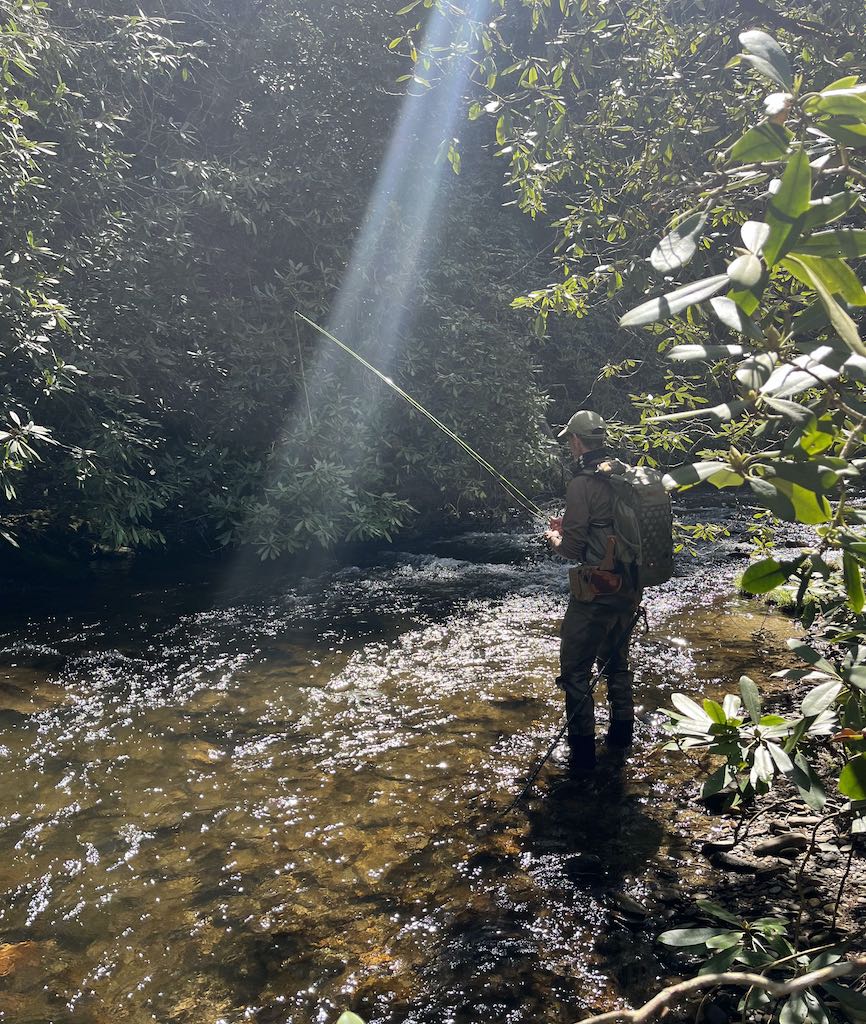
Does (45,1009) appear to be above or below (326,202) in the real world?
below

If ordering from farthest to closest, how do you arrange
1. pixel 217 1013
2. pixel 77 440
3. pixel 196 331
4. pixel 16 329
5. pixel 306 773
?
1. pixel 196 331
2. pixel 77 440
3. pixel 16 329
4. pixel 306 773
5. pixel 217 1013

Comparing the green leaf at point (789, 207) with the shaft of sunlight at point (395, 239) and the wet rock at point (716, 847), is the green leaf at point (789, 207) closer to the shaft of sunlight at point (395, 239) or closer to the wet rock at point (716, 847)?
the wet rock at point (716, 847)

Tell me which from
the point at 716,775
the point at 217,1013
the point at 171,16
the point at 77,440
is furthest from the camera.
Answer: the point at 171,16

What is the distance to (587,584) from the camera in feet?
18.2

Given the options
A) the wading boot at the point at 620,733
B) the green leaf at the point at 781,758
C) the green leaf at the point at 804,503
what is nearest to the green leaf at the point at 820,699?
the green leaf at the point at 781,758

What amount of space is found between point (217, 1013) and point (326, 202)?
10612mm

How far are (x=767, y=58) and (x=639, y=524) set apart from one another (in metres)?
4.24

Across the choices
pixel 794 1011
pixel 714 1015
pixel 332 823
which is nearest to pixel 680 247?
pixel 794 1011

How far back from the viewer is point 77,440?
9344 millimetres

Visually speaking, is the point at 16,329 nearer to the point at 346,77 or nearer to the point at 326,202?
the point at 326,202

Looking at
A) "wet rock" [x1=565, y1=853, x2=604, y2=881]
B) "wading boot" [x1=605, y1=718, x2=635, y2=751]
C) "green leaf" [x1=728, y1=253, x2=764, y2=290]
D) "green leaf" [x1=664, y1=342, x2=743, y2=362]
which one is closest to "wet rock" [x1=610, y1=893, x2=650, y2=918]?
"wet rock" [x1=565, y1=853, x2=604, y2=881]

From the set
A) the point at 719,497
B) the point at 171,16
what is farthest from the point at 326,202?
the point at 719,497

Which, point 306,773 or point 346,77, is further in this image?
point 346,77

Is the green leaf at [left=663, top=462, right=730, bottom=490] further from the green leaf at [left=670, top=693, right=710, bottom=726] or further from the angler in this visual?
the angler
